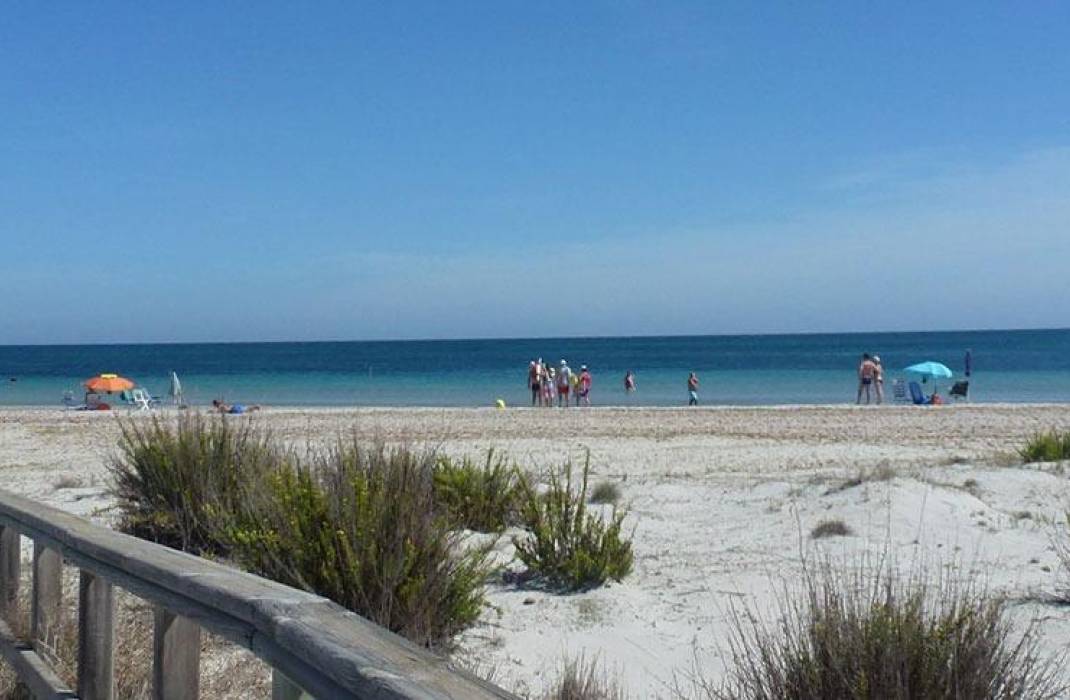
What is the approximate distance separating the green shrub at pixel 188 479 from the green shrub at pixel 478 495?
1.18 metres

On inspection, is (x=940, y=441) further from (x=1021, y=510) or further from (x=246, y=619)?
(x=246, y=619)

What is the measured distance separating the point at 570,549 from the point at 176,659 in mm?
4143

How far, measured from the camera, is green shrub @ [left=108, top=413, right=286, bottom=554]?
7219 millimetres

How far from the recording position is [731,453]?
16656 millimetres

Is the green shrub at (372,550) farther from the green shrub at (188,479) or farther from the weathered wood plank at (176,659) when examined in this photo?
the weathered wood plank at (176,659)

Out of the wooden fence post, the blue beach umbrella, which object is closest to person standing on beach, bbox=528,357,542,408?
the blue beach umbrella

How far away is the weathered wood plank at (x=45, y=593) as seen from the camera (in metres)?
3.92

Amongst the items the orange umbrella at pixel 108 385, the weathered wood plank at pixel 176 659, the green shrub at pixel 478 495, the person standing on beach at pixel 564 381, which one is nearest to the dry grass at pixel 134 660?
the weathered wood plank at pixel 176 659

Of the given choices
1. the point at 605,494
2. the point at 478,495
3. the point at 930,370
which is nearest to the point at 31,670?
the point at 478,495

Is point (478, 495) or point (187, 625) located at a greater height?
point (187, 625)

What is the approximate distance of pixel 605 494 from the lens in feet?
33.5

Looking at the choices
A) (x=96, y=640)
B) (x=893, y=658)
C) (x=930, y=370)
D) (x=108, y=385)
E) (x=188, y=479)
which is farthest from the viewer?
Result: (x=930, y=370)

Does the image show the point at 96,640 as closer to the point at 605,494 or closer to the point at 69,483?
the point at 605,494

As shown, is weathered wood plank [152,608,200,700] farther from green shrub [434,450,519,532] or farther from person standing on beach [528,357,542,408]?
person standing on beach [528,357,542,408]
